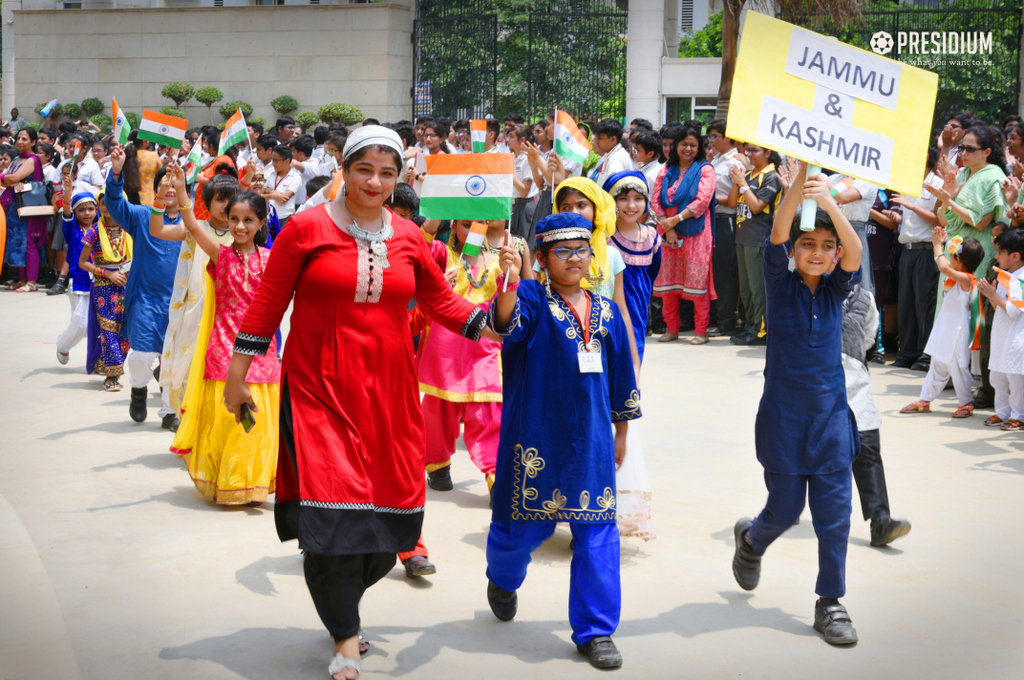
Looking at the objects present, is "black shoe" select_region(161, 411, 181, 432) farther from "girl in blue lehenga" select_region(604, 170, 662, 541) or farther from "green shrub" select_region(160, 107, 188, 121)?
"green shrub" select_region(160, 107, 188, 121)

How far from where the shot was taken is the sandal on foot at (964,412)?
8109mm

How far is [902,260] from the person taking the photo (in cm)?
1014

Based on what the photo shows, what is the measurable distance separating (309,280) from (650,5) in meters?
20.9

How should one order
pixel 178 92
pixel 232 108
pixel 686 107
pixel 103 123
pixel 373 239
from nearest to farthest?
pixel 373 239
pixel 686 107
pixel 103 123
pixel 232 108
pixel 178 92

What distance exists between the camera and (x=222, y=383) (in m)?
5.81

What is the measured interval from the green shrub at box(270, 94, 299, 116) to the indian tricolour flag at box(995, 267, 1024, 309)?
22.0 meters

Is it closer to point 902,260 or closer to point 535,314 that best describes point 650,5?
point 902,260

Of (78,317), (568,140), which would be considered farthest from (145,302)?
(568,140)

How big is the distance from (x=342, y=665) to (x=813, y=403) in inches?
80.3

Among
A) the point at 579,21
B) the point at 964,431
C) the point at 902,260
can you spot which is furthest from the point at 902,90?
the point at 579,21

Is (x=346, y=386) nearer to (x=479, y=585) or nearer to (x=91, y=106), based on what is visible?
(x=479, y=585)

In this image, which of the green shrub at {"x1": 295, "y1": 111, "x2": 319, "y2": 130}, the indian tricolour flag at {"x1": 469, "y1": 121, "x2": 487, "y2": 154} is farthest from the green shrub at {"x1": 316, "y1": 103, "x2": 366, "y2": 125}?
the indian tricolour flag at {"x1": 469, "y1": 121, "x2": 487, "y2": 154}

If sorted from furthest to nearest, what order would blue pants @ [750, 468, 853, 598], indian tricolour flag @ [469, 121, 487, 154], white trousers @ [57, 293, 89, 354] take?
white trousers @ [57, 293, 89, 354] → indian tricolour flag @ [469, 121, 487, 154] → blue pants @ [750, 468, 853, 598]

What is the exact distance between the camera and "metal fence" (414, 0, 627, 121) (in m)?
21.5
